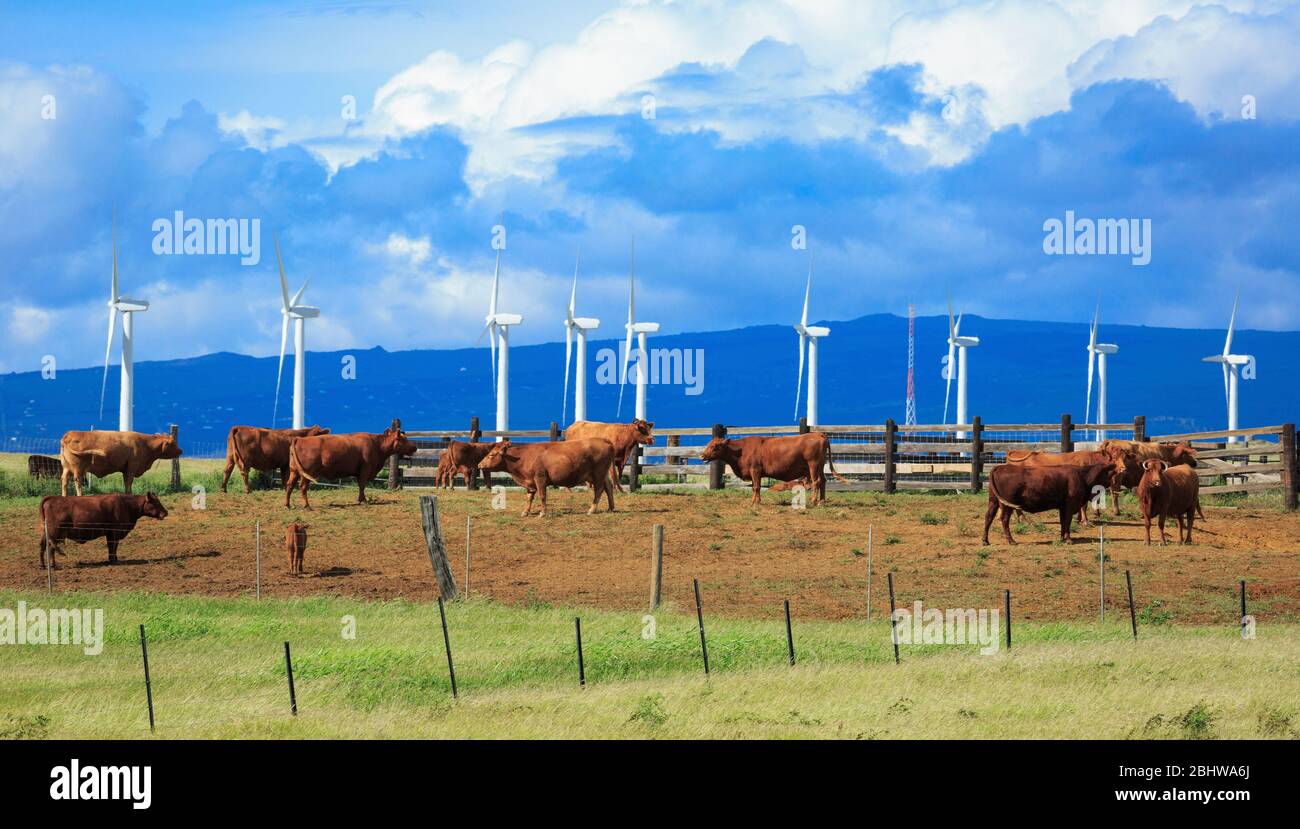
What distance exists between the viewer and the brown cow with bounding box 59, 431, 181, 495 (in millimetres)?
37188

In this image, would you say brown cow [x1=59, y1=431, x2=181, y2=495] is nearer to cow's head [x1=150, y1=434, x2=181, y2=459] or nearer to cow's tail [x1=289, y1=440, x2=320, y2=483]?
cow's head [x1=150, y1=434, x2=181, y2=459]

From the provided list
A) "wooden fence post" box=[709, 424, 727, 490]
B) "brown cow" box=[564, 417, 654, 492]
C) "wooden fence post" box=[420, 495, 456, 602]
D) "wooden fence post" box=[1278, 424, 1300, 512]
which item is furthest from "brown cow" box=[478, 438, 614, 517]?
"wooden fence post" box=[1278, 424, 1300, 512]

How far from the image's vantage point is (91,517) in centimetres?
2698

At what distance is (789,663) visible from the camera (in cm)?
1814

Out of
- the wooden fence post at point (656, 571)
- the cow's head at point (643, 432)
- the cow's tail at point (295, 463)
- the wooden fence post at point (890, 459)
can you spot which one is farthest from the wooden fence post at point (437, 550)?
the wooden fence post at point (890, 459)

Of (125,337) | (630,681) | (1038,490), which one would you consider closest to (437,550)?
(630,681)

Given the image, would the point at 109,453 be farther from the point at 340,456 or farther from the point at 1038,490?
the point at 1038,490

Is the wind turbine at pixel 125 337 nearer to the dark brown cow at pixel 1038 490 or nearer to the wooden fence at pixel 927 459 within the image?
the wooden fence at pixel 927 459

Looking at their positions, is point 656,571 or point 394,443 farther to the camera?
point 394,443

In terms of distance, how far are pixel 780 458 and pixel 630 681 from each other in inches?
757

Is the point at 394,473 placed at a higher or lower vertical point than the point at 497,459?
lower

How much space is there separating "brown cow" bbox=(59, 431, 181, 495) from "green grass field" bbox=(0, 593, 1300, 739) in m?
16.2
